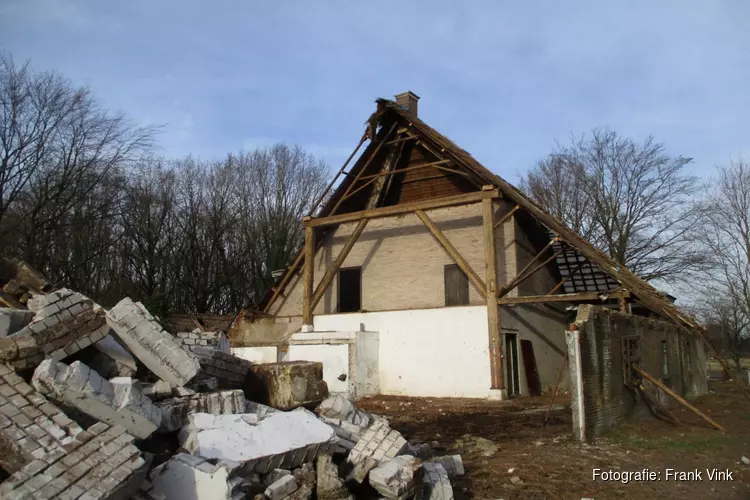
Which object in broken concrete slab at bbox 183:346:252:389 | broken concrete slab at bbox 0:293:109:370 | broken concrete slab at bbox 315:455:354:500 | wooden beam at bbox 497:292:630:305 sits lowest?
broken concrete slab at bbox 315:455:354:500

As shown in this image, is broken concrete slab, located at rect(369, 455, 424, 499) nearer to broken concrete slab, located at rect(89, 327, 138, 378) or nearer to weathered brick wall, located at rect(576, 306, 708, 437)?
broken concrete slab, located at rect(89, 327, 138, 378)

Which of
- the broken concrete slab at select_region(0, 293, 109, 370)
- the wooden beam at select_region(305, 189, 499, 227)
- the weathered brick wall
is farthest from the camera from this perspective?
the wooden beam at select_region(305, 189, 499, 227)

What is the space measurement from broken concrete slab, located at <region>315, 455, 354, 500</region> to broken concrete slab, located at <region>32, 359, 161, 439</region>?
5.23 ft

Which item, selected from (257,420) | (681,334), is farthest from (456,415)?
(681,334)

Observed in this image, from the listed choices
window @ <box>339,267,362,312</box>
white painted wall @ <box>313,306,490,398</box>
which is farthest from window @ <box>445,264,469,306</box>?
window @ <box>339,267,362,312</box>

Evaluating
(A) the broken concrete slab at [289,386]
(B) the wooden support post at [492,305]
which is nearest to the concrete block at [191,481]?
(A) the broken concrete slab at [289,386]

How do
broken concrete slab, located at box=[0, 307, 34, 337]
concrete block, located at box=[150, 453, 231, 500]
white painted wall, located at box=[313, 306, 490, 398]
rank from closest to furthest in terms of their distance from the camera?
concrete block, located at box=[150, 453, 231, 500] → broken concrete slab, located at box=[0, 307, 34, 337] → white painted wall, located at box=[313, 306, 490, 398]

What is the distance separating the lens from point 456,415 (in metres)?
12.3

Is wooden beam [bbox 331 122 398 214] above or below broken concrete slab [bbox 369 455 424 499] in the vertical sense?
above

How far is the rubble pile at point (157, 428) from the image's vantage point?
448 centimetres

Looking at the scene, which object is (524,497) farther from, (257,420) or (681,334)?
(681,334)

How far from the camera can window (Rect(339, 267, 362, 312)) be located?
19.2 meters

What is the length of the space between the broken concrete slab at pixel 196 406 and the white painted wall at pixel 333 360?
991 centimetres

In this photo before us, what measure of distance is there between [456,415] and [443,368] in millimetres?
3800
